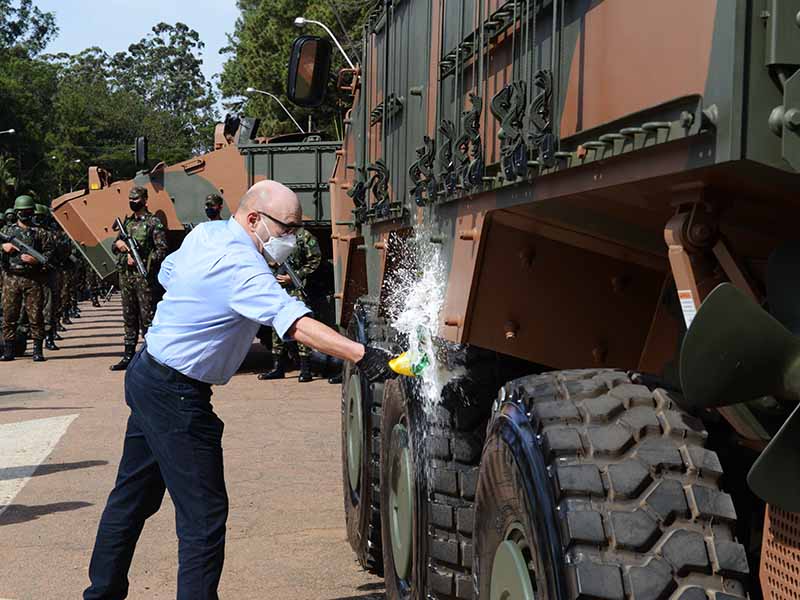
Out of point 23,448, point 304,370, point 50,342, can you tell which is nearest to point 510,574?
point 23,448

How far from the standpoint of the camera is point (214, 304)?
4762 millimetres

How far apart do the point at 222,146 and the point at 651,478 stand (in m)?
15.3

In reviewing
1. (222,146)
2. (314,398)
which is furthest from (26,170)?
(314,398)

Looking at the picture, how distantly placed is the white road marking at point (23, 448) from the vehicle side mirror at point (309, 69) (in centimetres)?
323

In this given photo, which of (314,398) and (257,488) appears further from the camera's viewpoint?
(314,398)

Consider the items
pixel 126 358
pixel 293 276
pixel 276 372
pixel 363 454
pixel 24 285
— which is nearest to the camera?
pixel 363 454

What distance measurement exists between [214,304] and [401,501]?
1.10 metres

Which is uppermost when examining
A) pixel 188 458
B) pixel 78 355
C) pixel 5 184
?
pixel 5 184

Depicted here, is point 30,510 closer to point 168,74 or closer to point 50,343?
point 50,343

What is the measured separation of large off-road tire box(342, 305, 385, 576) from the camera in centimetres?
590

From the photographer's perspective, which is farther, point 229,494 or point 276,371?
point 276,371

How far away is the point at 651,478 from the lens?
2758 mm

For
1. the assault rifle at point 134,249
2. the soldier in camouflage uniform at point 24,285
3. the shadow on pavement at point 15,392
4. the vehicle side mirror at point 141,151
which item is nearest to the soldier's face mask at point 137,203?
the assault rifle at point 134,249

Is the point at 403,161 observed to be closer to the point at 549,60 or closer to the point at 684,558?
the point at 549,60
